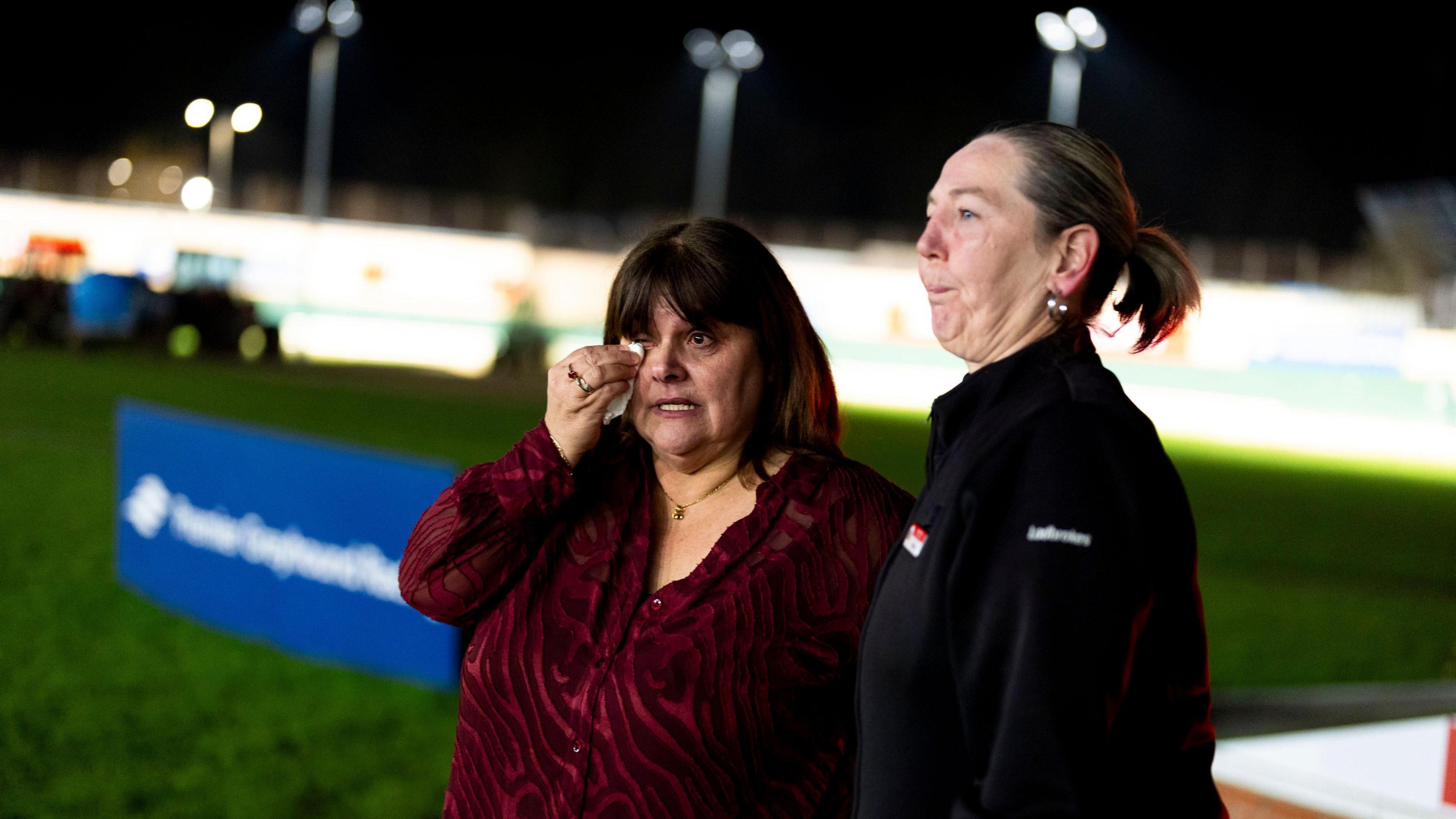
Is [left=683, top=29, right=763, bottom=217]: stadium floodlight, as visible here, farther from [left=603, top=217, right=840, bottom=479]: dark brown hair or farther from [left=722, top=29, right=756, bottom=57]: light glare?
[left=603, top=217, right=840, bottom=479]: dark brown hair

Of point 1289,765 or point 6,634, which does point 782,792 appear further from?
point 6,634

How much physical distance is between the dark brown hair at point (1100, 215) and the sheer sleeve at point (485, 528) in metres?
0.92

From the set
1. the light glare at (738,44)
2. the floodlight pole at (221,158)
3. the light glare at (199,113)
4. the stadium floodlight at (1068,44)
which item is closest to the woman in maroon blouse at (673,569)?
the light glare at (199,113)

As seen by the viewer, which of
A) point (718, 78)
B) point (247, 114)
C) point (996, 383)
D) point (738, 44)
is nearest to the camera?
point (996, 383)

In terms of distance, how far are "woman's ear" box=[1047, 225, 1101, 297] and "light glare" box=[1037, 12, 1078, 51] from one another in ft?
89.0

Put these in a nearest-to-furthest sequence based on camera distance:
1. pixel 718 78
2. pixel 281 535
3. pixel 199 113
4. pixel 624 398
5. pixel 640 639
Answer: pixel 640 639
pixel 624 398
pixel 199 113
pixel 281 535
pixel 718 78

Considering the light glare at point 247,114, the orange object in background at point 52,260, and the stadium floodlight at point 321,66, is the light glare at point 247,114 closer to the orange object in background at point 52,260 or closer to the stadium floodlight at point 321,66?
the orange object in background at point 52,260

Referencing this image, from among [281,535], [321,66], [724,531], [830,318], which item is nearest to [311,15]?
[321,66]

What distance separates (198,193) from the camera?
151ft

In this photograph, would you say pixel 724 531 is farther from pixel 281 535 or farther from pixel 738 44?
pixel 738 44

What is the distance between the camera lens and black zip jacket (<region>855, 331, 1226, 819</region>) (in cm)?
157

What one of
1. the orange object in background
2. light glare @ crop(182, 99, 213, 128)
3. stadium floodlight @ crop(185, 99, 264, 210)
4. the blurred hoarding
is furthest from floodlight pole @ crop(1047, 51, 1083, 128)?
light glare @ crop(182, 99, 213, 128)

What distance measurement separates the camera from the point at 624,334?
8.14ft

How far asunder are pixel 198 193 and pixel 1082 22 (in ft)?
103
